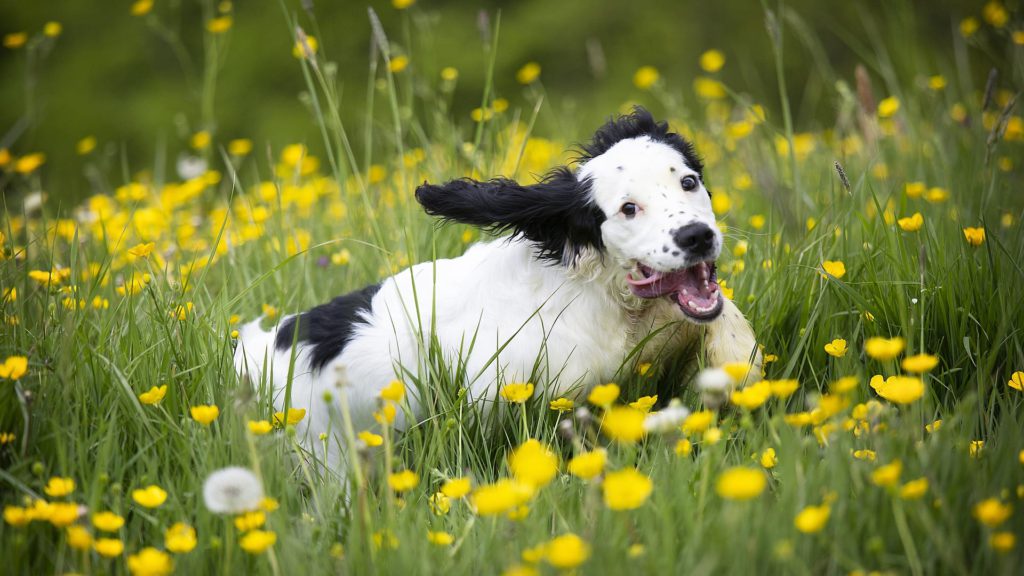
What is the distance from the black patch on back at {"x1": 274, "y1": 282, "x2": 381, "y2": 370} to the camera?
265cm

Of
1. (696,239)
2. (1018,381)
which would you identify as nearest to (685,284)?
(696,239)

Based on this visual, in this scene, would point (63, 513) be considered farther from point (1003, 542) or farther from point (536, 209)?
point (1003, 542)

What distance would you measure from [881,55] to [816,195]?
102cm

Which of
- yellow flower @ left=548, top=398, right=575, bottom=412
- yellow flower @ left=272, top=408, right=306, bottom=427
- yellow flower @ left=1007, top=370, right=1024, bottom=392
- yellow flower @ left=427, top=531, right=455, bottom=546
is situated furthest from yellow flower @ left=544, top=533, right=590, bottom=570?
yellow flower @ left=1007, top=370, right=1024, bottom=392

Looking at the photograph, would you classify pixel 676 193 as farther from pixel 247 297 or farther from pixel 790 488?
pixel 247 297

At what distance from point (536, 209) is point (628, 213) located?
0.83 feet

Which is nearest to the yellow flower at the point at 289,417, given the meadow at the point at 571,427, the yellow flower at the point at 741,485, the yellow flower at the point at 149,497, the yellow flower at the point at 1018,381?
the meadow at the point at 571,427

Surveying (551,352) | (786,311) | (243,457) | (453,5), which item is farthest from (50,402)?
(453,5)

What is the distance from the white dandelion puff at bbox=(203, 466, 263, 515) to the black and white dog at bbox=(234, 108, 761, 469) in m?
0.64

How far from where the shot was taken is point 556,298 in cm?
253

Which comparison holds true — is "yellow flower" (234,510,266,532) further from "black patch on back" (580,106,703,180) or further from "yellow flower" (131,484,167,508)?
"black patch on back" (580,106,703,180)

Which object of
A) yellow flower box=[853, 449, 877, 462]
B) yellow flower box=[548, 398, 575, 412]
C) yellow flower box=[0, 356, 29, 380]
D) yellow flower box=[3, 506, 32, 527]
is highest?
yellow flower box=[0, 356, 29, 380]

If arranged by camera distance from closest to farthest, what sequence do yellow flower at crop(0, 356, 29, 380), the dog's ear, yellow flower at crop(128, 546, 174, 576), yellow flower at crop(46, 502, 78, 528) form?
A: yellow flower at crop(128, 546, 174, 576) → yellow flower at crop(46, 502, 78, 528) → yellow flower at crop(0, 356, 29, 380) → the dog's ear

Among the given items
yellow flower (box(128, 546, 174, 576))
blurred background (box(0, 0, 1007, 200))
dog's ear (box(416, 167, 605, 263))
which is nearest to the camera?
yellow flower (box(128, 546, 174, 576))
